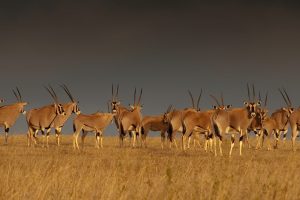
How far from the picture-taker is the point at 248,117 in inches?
911

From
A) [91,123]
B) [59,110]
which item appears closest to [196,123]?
[91,123]

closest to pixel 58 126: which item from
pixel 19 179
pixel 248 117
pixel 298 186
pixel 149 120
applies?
pixel 149 120

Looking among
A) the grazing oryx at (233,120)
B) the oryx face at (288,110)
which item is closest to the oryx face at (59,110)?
the grazing oryx at (233,120)

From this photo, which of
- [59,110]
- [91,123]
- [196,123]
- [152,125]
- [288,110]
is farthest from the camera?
[288,110]

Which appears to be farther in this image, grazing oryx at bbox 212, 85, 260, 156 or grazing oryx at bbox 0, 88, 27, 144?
grazing oryx at bbox 0, 88, 27, 144

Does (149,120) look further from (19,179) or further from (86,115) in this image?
(19,179)

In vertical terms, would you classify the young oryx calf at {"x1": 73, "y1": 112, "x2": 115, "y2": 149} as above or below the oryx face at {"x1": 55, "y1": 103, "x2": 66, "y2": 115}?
below

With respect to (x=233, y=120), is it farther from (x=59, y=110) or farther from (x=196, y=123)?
(x=59, y=110)

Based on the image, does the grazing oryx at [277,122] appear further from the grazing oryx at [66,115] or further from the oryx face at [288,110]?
the grazing oryx at [66,115]

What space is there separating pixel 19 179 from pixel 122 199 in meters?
3.13

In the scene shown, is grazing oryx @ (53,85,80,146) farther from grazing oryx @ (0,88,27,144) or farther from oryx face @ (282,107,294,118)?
oryx face @ (282,107,294,118)

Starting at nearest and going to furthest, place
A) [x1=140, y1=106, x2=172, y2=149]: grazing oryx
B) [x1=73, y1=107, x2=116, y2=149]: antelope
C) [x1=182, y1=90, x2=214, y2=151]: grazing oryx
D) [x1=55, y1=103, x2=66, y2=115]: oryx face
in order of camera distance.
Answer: [x1=182, y1=90, x2=214, y2=151]: grazing oryx, [x1=73, y1=107, x2=116, y2=149]: antelope, [x1=55, y1=103, x2=66, y2=115]: oryx face, [x1=140, y1=106, x2=172, y2=149]: grazing oryx

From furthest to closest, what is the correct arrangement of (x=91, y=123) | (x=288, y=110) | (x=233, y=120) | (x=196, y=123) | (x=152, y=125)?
1. (x=288, y=110)
2. (x=152, y=125)
3. (x=91, y=123)
4. (x=196, y=123)
5. (x=233, y=120)

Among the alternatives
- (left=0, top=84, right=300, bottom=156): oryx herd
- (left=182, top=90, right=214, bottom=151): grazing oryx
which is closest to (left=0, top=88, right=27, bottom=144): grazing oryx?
(left=0, top=84, right=300, bottom=156): oryx herd
